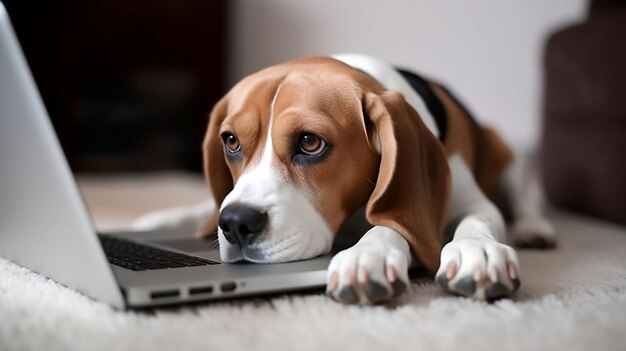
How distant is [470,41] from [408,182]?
3.12 metres

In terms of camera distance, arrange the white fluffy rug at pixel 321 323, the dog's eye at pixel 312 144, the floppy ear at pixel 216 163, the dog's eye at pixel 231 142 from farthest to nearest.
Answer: the floppy ear at pixel 216 163 < the dog's eye at pixel 231 142 < the dog's eye at pixel 312 144 < the white fluffy rug at pixel 321 323

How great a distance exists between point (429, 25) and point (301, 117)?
3.20 meters

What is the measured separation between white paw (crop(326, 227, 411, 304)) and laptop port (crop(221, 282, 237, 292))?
17 cm

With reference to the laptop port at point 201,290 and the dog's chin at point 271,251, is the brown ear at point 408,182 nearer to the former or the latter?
the dog's chin at point 271,251

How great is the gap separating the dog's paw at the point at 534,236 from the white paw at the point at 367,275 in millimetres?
954

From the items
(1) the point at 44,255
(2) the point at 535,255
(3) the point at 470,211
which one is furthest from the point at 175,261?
(2) the point at 535,255

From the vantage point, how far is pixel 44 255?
4.35ft

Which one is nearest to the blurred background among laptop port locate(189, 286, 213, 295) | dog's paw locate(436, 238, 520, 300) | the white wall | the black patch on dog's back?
the white wall

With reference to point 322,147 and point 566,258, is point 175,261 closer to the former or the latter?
point 322,147

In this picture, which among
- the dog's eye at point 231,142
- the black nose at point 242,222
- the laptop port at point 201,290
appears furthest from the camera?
the dog's eye at point 231,142

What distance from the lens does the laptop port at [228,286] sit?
1.19 m

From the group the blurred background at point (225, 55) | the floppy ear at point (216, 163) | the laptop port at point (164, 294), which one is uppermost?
the laptop port at point (164, 294)

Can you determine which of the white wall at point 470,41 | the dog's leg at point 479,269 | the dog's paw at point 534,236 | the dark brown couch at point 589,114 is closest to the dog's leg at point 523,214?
the dog's paw at point 534,236

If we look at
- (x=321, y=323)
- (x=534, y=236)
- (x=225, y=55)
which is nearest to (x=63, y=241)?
(x=321, y=323)
